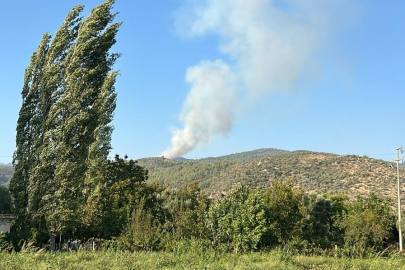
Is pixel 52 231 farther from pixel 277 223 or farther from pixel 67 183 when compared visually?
pixel 277 223

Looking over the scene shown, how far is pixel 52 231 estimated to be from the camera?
67.5 feet

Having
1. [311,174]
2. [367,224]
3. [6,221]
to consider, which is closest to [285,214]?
[367,224]

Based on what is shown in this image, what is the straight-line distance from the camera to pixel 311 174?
7044 centimetres

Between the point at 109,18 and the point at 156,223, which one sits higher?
the point at 109,18

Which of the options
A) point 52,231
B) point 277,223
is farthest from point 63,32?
point 277,223

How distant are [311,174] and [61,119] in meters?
56.4

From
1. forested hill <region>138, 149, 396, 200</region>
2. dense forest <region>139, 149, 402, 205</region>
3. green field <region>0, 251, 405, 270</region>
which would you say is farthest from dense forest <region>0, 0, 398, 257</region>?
dense forest <region>139, 149, 402, 205</region>

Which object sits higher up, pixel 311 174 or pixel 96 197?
pixel 311 174

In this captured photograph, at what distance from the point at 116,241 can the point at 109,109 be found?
11.2m

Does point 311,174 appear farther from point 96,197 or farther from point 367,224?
point 96,197

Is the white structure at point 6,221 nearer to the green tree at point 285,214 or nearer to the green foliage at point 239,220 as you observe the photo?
the green foliage at point 239,220

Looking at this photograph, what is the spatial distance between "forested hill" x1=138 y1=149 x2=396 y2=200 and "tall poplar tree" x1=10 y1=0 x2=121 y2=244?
36202 millimetres

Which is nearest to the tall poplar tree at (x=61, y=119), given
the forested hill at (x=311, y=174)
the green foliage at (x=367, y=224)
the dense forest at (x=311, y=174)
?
the green foliage at (x=367, y=224)

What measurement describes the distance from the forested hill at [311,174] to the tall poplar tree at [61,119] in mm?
36202
